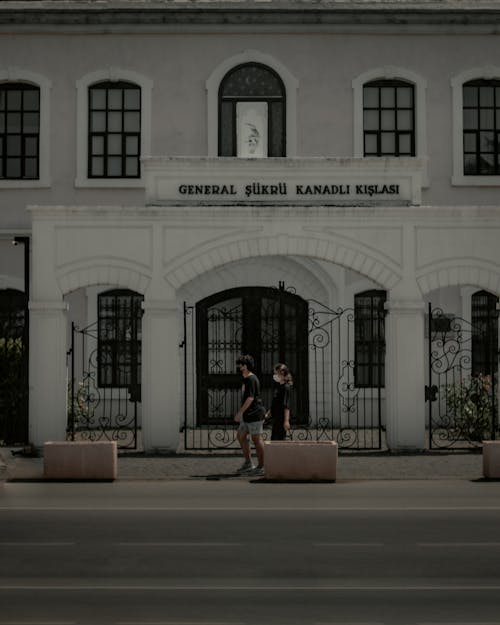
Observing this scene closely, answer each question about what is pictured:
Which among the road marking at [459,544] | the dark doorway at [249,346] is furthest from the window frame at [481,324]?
the road marking at [459,544]

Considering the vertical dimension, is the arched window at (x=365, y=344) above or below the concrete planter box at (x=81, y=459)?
above

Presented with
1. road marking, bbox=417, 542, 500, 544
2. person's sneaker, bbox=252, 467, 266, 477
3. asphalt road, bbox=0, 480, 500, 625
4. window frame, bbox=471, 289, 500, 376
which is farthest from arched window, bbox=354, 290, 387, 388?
road marking, bbox=417, 542, 500, 544

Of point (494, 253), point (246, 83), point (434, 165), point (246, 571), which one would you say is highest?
point (246, 83)

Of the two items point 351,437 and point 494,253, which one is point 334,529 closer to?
point 494,253

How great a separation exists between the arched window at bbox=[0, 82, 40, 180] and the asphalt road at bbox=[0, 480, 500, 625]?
12404mm

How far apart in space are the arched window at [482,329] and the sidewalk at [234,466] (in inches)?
223

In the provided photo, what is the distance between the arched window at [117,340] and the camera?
93.7 feet

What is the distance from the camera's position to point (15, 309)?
95.1ft

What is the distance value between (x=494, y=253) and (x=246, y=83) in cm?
823

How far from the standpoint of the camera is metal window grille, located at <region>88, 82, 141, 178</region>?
28.8 metres

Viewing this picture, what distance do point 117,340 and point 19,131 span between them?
519 cm

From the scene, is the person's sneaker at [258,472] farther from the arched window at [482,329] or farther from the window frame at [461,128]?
the window frame at [461,128]

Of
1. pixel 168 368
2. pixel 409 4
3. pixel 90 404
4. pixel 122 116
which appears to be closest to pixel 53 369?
pixel 168 368

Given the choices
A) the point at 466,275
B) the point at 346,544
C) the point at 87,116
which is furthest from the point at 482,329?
the point at 346,544
